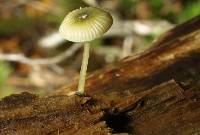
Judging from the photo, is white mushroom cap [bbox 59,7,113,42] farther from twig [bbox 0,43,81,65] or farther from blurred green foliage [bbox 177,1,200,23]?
blurred green foliage [bbox 177,1,200,23]

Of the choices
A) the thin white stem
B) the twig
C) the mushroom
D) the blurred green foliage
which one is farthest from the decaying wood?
the blurred green foliage

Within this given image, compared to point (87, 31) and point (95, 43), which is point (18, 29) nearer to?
point (95, 43)

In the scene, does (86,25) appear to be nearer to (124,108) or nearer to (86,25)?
(86,25)

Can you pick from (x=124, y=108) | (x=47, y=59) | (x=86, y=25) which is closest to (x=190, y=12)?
(x=47, y=59)

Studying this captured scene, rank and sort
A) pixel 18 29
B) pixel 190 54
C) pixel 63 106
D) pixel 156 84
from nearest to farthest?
1. pixel 63 106
2. pixel 156 84
3. pixel 190 54
4. pixel 18 29

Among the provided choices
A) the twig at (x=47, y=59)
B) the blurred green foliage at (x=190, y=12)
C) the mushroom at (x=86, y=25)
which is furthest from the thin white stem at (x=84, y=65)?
the blurred green foliage at (x=190, y=12)

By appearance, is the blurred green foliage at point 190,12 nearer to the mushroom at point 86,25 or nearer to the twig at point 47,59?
the twig at point 47,59

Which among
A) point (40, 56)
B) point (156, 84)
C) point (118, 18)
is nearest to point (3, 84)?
point (40, 56)
